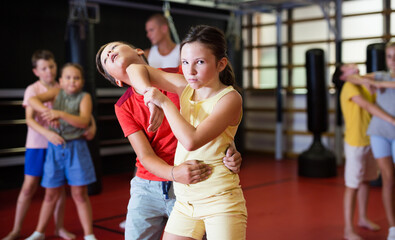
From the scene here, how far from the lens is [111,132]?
628cm

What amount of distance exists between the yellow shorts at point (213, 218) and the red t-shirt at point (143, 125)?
23cm

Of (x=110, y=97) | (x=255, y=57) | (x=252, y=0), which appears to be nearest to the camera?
(x=110, y=97)

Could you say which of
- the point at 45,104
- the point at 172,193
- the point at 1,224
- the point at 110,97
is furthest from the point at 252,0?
the point at 172,193

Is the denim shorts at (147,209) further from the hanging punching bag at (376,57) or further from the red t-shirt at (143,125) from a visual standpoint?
the hanging punching bag at (376,57)

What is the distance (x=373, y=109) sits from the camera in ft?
10.2

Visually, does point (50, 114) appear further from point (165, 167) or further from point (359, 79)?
point (359, 79)

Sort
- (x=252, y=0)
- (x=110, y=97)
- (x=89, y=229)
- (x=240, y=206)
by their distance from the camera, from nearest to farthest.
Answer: (x=240, y=206), (x=89, y=229), (x=110, y=97), (x=252, y=0)

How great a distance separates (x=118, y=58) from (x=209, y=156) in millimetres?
474

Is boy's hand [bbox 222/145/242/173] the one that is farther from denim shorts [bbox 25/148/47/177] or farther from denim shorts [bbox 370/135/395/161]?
denim shorts [bbox 25/148/47/177]

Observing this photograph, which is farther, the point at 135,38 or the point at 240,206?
the point at 135,38

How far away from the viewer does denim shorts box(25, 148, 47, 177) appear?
129 inches

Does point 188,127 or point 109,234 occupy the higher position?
point 188,127

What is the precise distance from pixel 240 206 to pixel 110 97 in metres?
4.93

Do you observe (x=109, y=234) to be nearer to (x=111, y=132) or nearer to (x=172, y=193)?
(x=172, y=193)
